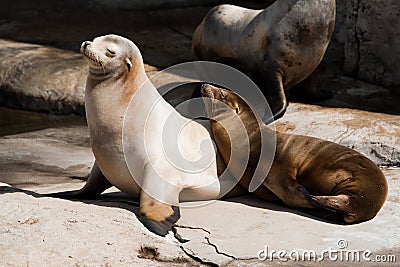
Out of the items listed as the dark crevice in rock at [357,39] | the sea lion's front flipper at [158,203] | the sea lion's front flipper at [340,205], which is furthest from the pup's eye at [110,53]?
the dark crevice in rock at [357,39]

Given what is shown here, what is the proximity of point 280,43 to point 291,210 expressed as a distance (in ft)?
10.0

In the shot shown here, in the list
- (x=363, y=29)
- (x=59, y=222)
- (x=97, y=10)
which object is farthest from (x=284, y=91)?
(x=97, y=10)

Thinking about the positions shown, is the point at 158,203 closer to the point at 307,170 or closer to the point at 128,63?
the point at 128,63

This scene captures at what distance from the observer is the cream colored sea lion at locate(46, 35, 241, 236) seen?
17.0 ft

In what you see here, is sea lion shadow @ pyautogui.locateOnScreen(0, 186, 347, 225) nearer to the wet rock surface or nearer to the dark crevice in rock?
the wet rock surface

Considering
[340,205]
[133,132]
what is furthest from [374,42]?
[133,132]

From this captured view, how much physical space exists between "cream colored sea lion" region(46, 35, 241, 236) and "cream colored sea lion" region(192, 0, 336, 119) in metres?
2.36

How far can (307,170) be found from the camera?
5469 mm

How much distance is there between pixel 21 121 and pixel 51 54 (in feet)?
4.83

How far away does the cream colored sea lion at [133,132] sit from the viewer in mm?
5184

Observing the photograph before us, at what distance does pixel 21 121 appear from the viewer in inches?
339

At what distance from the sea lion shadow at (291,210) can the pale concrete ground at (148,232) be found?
0.04 ft

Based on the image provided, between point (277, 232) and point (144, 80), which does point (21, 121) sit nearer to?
point (144, 80)

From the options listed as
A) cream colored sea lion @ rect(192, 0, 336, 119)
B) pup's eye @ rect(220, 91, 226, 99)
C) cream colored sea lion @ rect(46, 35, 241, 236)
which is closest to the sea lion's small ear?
cream colored sea lion @ rect(46, 35, 241, 236)
